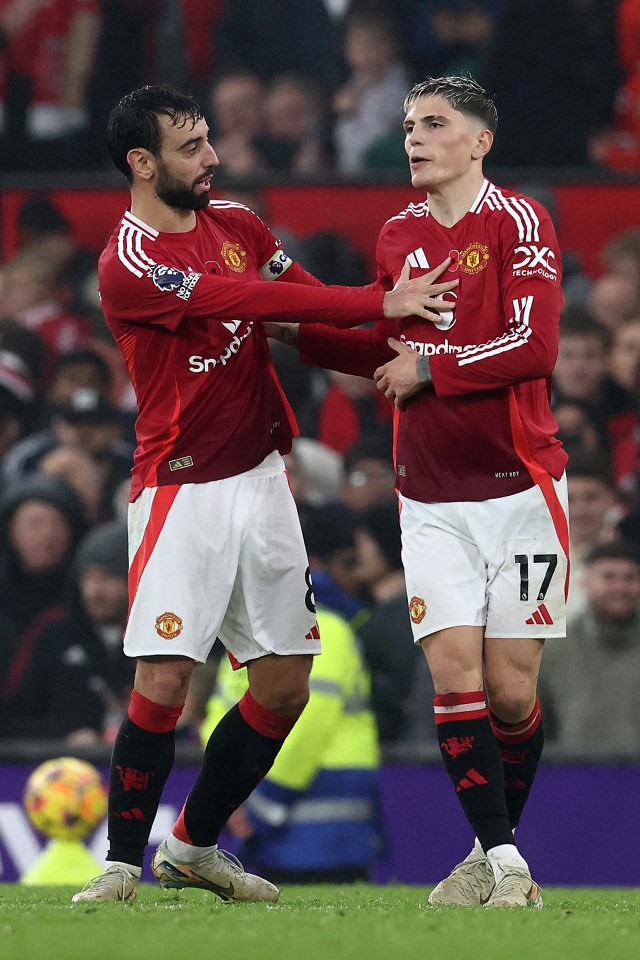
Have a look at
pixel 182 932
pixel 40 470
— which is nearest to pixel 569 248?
pixel 40 470

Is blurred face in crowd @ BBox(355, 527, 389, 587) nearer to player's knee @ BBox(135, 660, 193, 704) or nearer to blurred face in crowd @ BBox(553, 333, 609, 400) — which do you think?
blurred face in crowd @ BBox(553, 333, 609, 400)

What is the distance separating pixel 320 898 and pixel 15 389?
5.14m

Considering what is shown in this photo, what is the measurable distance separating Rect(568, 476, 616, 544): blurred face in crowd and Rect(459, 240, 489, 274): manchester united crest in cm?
401

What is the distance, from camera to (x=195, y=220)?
5.20m

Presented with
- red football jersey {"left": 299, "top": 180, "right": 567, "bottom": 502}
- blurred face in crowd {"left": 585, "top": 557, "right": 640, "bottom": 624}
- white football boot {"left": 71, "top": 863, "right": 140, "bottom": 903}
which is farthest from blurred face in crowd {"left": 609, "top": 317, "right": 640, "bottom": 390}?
white football boot {"left": 71, "top": 863, "right": 140, "bottom": 903}

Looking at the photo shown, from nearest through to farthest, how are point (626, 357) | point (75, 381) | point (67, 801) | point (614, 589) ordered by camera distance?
point (67, 801)
point (614, 589)
point (626, 357)
point (75, 381)

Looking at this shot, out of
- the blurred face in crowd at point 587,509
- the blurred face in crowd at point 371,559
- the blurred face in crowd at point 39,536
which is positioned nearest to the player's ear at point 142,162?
the blurred face in crowd at point 371,559

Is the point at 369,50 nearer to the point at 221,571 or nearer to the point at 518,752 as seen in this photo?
the point at 221,571

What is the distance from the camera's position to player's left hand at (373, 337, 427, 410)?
4.95 m

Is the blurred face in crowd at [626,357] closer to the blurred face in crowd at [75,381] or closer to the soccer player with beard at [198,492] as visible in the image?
the blurred face in crowd at [75,381]

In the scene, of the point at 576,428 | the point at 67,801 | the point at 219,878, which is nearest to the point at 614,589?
the point at 576,428

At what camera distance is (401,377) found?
4961mm

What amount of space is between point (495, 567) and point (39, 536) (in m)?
4.79

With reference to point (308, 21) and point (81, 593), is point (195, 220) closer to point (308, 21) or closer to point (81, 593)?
point (81, 593)
